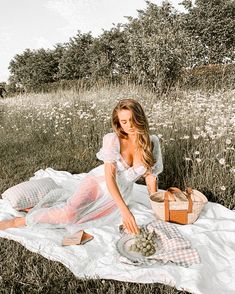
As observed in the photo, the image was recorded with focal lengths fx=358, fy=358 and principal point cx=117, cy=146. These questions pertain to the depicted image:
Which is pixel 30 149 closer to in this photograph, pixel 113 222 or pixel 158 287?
pixel 113 222

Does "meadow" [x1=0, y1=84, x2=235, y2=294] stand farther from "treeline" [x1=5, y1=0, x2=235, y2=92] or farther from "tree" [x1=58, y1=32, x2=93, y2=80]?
"tree" [x1=58, y1=32, x2=93, y2=80]

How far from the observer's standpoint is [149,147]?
309 cm

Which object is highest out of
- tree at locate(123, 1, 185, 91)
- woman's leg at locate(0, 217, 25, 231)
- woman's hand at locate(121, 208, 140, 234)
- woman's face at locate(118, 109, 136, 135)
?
tree at locate(123, 1, 185, 91)

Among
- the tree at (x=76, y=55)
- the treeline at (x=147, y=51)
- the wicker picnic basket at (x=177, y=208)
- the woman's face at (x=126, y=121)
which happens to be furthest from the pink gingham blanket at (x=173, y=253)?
the tree at (x=76, y=55)

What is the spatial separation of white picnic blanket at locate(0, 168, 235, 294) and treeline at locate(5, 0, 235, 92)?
331 cm

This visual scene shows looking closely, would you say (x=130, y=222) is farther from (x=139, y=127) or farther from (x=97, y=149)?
(x=97, y=149)

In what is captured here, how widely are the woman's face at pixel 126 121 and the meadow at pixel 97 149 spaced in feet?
3.53

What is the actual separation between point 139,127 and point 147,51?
7.38 metres

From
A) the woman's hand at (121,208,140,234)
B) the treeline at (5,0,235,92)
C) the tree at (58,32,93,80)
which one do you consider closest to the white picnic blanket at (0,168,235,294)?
the woman's hand at (121,208,140,234)

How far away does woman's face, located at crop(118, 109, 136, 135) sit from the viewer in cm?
286

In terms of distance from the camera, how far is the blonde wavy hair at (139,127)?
2855mm

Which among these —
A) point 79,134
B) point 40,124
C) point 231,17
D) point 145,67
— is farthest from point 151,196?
point 231,17

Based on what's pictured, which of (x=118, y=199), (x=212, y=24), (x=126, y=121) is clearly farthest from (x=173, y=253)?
(x=212, y=24)

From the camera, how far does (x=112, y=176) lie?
2.95 metres
